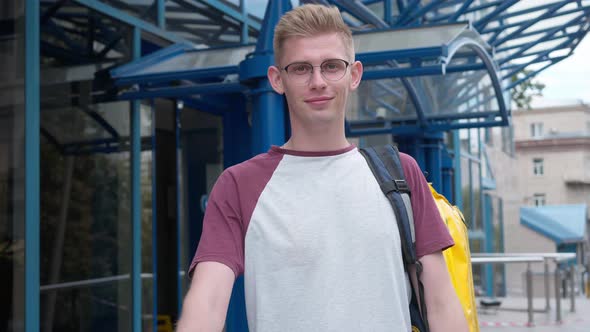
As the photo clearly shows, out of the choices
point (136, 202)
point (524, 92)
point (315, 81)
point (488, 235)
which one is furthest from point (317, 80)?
point (524, 92)

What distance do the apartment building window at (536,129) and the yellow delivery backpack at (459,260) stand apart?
A: 64950 millimetres

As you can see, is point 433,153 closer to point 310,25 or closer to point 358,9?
point 358,9

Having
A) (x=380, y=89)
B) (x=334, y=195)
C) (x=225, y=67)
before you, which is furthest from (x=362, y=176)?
(x=380, y=89)

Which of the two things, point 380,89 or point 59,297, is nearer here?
point 59,297

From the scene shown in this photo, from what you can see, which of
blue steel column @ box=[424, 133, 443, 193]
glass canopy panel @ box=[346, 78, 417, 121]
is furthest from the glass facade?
blue steel column @ box=[424, 133, 443, 193]

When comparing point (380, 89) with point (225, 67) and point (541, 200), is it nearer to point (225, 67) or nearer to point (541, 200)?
point (225, 67)

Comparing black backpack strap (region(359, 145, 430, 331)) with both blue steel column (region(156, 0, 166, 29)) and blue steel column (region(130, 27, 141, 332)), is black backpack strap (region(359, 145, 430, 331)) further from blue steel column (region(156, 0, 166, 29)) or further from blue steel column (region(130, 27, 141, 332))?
blue steel column (region(156, 0, 166, 29))

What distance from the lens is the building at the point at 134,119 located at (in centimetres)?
Answer: 532

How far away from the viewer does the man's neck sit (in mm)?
1698

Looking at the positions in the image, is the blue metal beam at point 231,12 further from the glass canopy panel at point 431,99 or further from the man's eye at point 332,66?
the man's eye at point 332,66

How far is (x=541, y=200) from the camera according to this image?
60.9 metres

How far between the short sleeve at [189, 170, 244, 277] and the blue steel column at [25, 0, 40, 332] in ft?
13.0

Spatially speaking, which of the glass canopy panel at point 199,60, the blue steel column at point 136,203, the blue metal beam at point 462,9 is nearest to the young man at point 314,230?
the glass canopy panel at point 199,60

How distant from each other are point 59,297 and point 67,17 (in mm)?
2112
